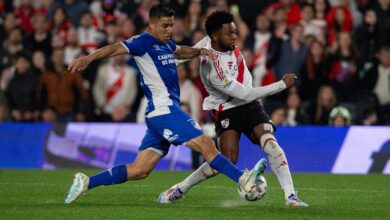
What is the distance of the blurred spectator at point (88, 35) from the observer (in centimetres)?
2025

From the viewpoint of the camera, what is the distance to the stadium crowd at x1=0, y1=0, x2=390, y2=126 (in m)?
18.6

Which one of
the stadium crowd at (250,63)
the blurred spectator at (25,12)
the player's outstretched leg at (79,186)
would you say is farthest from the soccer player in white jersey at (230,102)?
the blurred spectator at (25,12)

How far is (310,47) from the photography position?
62.0 ft

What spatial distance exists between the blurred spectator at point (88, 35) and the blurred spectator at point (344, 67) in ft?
15.0

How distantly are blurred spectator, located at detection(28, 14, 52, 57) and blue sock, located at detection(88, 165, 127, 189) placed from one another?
33.1ft

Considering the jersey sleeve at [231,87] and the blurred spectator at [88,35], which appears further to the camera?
the blurred spectator at [88,35]

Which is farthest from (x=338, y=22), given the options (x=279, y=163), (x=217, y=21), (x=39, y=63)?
(x=279, y=163)

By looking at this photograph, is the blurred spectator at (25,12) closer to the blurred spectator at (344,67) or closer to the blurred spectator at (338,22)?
the blurred spectator at (338,22)

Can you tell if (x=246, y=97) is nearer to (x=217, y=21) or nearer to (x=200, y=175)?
(x=217, y=21)

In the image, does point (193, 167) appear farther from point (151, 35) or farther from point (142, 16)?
Result: point (151, 35)

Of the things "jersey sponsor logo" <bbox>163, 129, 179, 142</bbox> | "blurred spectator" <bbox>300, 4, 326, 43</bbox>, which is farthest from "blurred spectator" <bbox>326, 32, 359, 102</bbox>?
"jersey sponsor logo" <bbox>163, 129, 179, 142</bbox>

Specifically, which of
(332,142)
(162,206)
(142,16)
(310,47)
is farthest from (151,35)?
(142,16)

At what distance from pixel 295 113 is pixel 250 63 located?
139 cm

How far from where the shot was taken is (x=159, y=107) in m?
10.8
